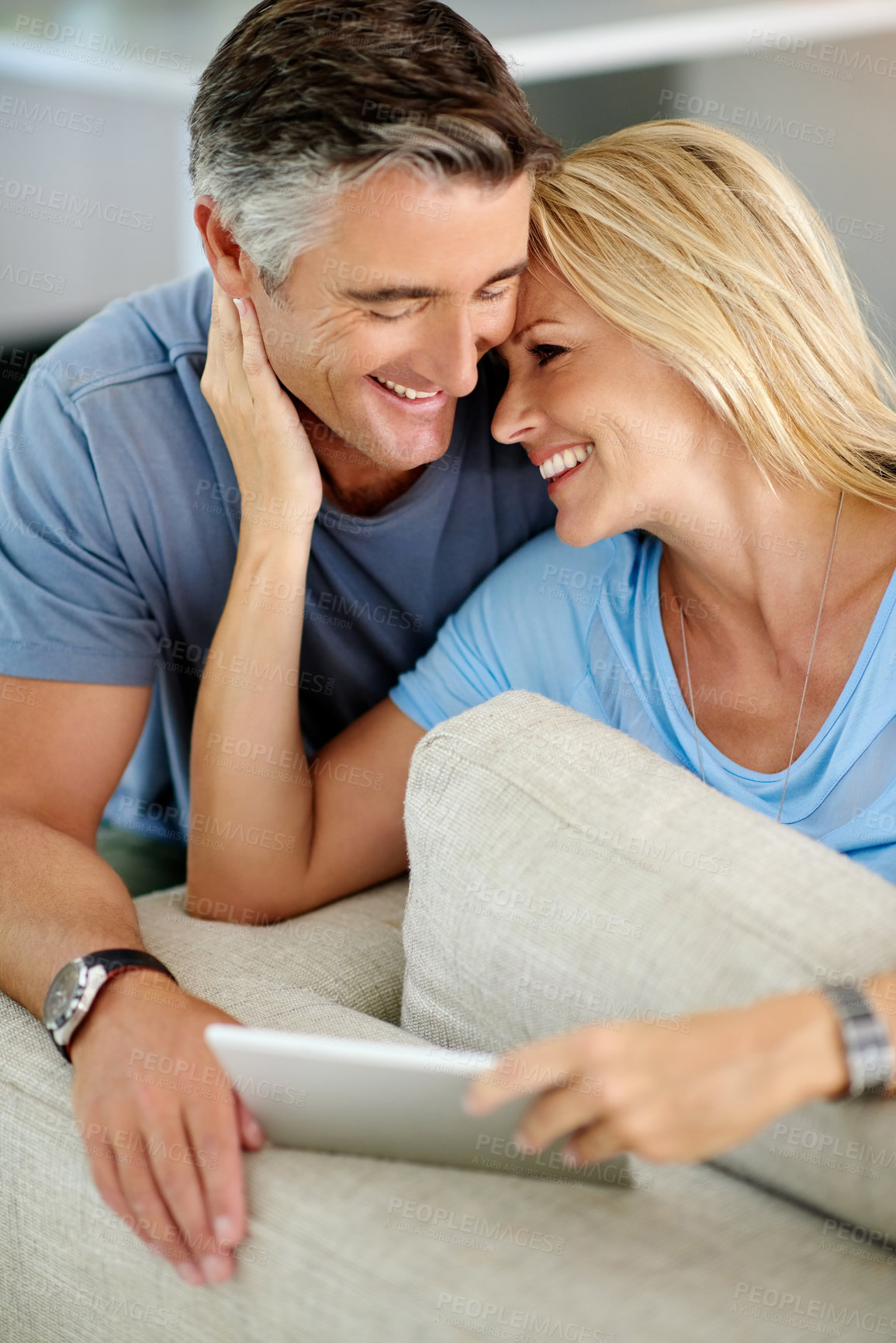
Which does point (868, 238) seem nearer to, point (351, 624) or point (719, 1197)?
point (351, 624)

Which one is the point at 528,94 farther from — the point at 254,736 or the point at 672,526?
the point at 254,736

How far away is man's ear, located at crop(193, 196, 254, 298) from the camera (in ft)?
Answer: 4.51

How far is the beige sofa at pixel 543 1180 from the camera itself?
2.36 ft

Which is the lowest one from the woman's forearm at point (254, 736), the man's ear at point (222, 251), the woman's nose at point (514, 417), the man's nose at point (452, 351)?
the woman's forearm at point (254, 736)

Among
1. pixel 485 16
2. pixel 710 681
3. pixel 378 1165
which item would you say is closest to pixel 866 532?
pixel 710 681

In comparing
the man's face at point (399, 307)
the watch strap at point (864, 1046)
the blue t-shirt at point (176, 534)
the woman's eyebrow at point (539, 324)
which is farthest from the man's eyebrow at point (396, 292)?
the watch strap at point (864, 1046)

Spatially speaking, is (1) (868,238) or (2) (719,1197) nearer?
(2) (719,1197)

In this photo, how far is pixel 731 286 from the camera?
4.36 ft

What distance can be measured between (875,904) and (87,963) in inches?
26.9

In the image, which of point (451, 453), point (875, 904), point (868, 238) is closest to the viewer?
point (875, 904)

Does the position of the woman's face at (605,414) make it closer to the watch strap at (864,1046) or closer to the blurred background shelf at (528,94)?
the watch strap at (864,1046)

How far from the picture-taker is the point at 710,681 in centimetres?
146

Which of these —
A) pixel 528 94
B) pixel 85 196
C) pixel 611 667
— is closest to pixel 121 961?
pixel 611 667

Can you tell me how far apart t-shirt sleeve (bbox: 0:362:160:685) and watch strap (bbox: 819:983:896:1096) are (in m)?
1.03
